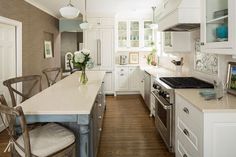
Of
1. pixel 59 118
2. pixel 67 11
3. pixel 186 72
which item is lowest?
pixel 59 118

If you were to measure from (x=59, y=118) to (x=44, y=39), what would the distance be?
5.14m

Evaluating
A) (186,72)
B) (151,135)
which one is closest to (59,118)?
(151,135)

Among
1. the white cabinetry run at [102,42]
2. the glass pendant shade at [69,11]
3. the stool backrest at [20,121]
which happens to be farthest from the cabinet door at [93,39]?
the stool backrest at [20,121]

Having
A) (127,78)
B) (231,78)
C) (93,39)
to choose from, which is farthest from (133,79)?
(231,78)

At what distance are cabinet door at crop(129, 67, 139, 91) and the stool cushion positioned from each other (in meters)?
5.32

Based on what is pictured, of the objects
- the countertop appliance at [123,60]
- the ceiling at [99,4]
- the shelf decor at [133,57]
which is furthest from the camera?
the shelf decor at [133,57]

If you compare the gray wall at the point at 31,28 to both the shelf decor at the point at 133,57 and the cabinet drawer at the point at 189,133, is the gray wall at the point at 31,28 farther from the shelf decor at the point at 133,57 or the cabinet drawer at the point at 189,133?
the cabinet drawer at the point at 189,133

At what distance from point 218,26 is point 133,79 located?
201 inches

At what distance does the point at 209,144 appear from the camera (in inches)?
72.0

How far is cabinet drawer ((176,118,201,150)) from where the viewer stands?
200cm

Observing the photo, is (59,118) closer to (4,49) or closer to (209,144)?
(209,144)

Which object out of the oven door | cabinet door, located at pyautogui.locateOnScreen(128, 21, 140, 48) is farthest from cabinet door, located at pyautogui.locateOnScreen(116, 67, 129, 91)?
the oven door

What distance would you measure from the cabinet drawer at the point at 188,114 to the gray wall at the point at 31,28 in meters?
3.22

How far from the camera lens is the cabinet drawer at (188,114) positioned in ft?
6.32
